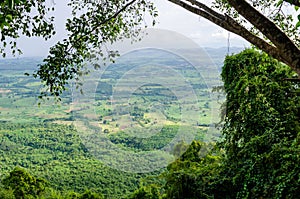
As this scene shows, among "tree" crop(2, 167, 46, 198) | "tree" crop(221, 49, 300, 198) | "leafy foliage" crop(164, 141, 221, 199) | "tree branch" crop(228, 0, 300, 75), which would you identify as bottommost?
"tree" crop(2, 167, 46, 198)

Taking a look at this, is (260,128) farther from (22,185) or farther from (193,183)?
(22,185)

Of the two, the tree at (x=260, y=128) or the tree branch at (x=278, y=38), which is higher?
the tree branch at (x=278, y=38)

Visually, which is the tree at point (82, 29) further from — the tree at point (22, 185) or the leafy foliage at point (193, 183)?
the tree at point (22, 185)

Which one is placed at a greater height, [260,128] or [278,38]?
[278,38]

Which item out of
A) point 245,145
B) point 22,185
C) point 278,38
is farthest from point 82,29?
point 22,185

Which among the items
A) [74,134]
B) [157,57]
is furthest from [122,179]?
[157,57]

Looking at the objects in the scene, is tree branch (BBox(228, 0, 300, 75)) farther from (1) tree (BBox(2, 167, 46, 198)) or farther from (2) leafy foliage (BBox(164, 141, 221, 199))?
(1) tree (BBox(2, 167, 46, 198))

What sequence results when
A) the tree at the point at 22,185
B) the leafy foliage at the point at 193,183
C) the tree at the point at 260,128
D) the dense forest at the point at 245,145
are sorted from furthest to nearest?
the tree at the point at 22,185
the leafy foliage at the point at 193,183
the dense forest at the point at 245,145
the tree at the point at 260,128

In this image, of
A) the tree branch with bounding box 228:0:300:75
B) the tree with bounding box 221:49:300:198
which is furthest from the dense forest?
the tree branch with bounding box 228:0:300:75

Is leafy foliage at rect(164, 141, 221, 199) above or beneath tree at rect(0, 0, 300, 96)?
beneath

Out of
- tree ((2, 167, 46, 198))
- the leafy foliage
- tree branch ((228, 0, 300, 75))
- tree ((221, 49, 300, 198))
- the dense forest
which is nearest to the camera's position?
tree branch ((228, 0, 300, 75))

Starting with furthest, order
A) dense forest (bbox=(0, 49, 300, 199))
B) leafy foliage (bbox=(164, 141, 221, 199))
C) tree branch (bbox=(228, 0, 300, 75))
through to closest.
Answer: leafy foliage (bbox=(164, 141, 221, 199)) → dense forest (bbox=(0, 49, 300, 199)) → tree branch (bbox=(228, 0, 300, 75))

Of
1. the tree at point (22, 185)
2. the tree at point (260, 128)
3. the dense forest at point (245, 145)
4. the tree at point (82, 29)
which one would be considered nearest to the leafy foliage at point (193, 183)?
the dense forest at point (245, 145)
